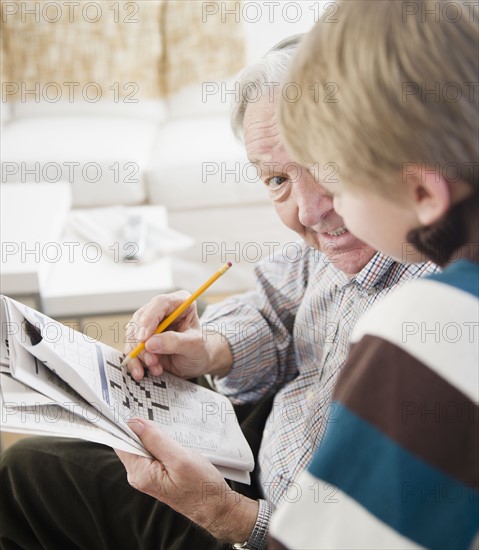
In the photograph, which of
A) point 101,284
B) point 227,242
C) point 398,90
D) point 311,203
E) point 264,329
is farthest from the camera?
point 227,242

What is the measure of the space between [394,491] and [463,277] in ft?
0.61

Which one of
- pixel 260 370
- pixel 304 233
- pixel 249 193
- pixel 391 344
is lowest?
pixel 249 193

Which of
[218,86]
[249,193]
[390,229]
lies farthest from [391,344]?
[218,86]

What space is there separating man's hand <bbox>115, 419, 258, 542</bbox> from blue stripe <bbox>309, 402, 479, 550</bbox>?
0.42 m

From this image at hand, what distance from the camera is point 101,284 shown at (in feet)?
6.41

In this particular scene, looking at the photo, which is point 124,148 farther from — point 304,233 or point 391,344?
point 391,344

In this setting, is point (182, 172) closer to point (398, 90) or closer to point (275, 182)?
point (275, 182)

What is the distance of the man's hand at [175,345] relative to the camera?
47.2 inches

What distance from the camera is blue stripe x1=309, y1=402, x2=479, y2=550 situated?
61 centimetres

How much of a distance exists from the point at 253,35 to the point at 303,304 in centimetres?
232

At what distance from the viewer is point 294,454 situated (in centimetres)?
114

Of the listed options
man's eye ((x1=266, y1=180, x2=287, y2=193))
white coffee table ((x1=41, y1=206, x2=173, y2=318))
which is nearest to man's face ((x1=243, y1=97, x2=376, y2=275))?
man's eye ((x1=266, y1=180, x2=287, y2=193))

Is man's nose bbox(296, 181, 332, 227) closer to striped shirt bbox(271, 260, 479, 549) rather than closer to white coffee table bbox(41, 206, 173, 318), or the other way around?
striped shirt bbox(271, 260, 479, 549)

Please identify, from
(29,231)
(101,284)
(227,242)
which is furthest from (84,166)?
(101,284)
